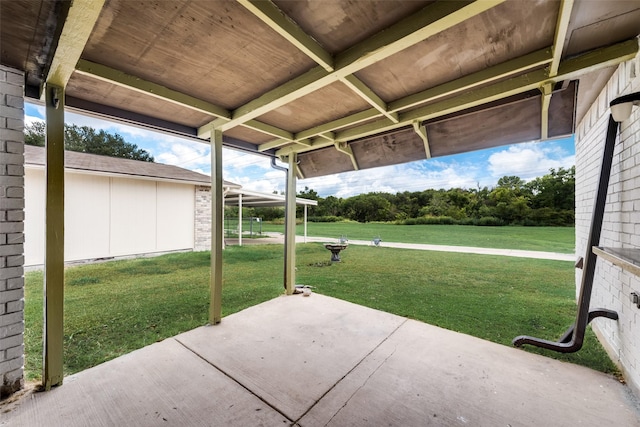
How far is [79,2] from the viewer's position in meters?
1.18

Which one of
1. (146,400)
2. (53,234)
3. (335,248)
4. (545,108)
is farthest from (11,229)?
(335,248)

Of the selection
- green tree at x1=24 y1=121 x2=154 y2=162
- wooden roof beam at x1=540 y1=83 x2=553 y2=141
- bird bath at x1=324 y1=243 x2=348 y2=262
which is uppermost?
green tree at x1=24 y1=121 x2=154 y2=162

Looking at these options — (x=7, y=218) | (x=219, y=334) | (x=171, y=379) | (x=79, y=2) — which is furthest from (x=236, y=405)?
(x=79, y=2)

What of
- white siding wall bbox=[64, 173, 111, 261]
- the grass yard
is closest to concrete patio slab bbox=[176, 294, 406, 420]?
the grass yard

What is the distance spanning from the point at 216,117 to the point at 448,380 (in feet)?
11.4

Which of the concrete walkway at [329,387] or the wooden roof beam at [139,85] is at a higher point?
the wooden roof beam at [139,85]

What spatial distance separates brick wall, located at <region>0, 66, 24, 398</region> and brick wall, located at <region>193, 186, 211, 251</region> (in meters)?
7.81

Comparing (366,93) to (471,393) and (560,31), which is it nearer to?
(560,31)

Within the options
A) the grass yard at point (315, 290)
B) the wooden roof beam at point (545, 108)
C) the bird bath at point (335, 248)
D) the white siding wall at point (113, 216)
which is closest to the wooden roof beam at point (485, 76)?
the wooden roof beam at point (545, 108)

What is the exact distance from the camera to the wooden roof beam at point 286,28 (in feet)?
4.21

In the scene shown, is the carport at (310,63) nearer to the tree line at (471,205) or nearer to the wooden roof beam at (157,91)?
the wooden roof beam at (157,91)

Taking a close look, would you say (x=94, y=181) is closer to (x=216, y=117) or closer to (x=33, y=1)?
(x=216, y=117)

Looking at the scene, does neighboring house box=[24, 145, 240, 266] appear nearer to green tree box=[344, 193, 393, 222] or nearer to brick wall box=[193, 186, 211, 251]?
brick wall box=[193, 186, 211, 251]

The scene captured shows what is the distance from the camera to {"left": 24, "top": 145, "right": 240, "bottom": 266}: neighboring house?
6.34m
